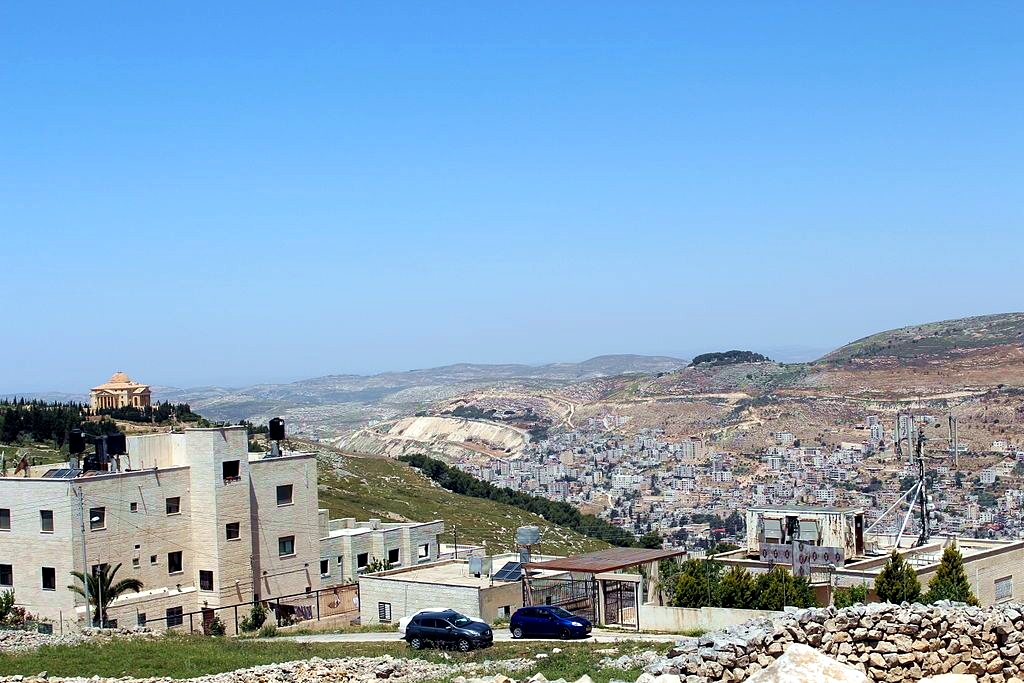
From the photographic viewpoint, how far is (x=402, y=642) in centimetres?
2836

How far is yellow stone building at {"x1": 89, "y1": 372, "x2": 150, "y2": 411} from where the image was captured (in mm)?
105688

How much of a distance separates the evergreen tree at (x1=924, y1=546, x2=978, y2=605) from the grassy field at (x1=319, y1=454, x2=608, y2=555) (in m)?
37.9

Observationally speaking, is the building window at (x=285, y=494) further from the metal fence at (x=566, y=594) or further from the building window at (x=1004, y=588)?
the building window at (x=1004, y=588)

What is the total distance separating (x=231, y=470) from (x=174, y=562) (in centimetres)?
389

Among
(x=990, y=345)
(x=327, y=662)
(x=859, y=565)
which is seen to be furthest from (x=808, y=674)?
(x=990, y=345)

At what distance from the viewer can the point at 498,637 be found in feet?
100.0

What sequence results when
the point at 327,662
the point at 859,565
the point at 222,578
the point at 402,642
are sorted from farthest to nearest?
the point at 222,578 < the point at 859,565 < the point at 402,642 < the point at 327,662

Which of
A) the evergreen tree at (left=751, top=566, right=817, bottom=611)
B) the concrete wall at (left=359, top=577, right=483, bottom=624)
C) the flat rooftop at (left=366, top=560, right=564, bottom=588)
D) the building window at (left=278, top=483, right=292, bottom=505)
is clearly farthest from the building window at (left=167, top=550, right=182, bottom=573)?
the evergreen tree at (left=751, top=566, right=817, bottom=611)

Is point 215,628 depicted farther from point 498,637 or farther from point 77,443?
point 498,637

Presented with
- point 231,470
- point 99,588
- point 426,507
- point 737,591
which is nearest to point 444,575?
point 231,470

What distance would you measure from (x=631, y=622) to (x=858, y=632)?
776 inches

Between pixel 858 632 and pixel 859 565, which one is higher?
pixel 858 632

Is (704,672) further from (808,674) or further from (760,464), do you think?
(760,464)

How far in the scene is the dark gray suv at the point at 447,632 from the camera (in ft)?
87.0
